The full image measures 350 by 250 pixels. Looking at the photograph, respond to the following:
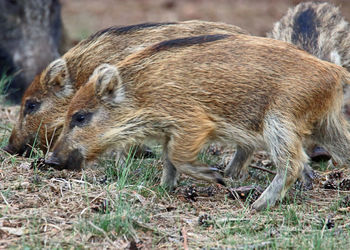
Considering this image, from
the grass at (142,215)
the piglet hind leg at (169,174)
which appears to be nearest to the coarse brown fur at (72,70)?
the grass at (142,215)

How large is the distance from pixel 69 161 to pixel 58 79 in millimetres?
1363

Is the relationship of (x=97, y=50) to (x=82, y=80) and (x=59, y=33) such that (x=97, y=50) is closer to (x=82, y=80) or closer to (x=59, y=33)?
(x=82, y=80)

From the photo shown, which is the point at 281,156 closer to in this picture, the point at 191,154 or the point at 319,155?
the point at 191,154

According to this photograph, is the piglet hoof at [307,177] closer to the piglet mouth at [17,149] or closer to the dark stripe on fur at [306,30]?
the dark stripe on fur at [306,30]

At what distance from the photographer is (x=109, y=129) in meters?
5.35

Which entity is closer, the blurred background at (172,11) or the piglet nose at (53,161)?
the piglet nose at (53,161)

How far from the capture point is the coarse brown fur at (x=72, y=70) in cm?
620

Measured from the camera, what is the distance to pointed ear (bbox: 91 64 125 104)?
5336mm

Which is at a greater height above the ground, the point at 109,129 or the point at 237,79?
the point at 237,79

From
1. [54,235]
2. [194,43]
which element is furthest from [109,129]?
[54,235]

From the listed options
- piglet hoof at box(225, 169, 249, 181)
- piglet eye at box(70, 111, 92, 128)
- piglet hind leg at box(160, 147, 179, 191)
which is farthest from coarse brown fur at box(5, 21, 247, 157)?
piglet hoof at box(225, 169, 249, 181)

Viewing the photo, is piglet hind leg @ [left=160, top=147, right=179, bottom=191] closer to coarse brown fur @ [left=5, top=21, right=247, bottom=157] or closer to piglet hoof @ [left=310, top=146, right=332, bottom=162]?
coarse brown fur @ [left=5, top=21, right=247, bottom=157]

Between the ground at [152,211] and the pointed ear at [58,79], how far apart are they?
2.54 feet

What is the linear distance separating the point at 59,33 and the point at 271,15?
5.87 m
